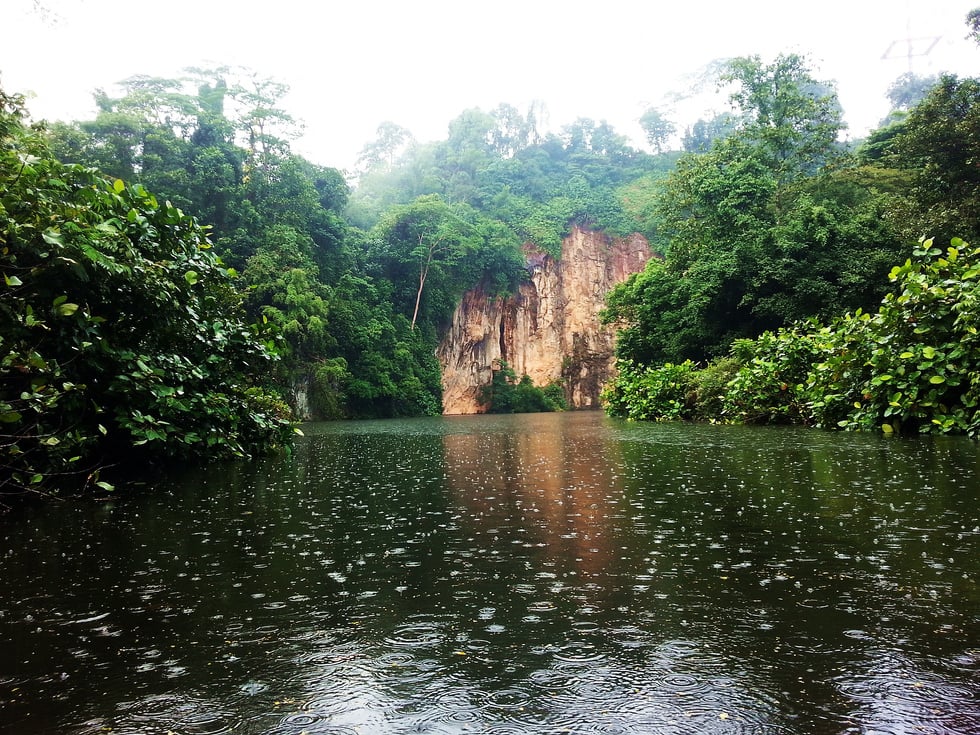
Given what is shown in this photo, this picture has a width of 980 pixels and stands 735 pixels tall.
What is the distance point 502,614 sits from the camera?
6.43 ft

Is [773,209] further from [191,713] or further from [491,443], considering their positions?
[191,713]

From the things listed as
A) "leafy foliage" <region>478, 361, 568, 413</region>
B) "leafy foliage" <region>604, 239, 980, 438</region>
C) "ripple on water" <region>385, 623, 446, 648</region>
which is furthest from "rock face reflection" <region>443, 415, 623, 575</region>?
"leafy foliage" <region>478, 361, 568, 413</region>

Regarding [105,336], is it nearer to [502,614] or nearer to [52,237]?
[52,237]

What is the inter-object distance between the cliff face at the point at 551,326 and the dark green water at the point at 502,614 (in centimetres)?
3665

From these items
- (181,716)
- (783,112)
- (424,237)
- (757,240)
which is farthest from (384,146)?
(181,716)

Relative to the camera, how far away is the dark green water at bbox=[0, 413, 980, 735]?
1347 millimetres

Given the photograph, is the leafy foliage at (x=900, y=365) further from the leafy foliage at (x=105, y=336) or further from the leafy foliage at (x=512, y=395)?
the leafy foliage at (x=512, y=395)

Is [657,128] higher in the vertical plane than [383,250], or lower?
higher

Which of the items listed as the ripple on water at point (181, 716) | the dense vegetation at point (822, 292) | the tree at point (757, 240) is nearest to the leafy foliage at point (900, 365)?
the dense vegetation at point (822, 292)

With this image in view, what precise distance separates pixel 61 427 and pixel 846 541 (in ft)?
16.0

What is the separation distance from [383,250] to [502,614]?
3584 centimetres

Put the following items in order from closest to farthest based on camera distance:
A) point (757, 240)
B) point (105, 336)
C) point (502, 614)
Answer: point (502, 614) → point (105, 336) → point (757, 240)

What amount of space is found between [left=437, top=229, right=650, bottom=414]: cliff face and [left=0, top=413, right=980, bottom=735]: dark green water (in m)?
36.6

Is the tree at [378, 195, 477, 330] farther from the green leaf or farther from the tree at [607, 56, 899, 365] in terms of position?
the green leaf
